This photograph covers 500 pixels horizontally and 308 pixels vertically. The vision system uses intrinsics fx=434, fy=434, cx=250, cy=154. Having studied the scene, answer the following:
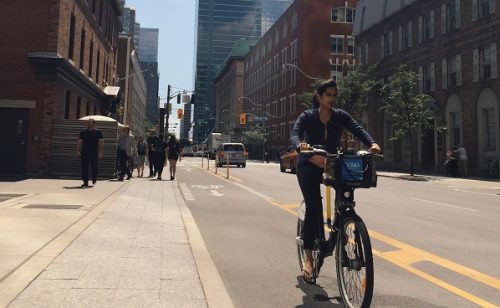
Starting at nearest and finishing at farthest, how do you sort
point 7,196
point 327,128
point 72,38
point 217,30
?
point 327,128
point 7,196
point 72,38
point 217,30

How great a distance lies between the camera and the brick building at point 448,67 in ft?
92.0

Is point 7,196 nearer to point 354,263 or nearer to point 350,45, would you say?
point 354,263

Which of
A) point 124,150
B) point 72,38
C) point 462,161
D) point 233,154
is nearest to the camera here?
point 124,150

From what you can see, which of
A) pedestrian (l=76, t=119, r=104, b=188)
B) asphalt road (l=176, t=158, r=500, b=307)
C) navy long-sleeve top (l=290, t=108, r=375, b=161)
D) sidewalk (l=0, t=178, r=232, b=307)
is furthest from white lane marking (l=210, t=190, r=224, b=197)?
navy long-sleeve top (l=290, t=108, r=375, b=161)

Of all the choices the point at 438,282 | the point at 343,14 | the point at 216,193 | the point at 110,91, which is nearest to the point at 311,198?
the point at 438,282

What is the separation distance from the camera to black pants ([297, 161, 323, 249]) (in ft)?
13.5

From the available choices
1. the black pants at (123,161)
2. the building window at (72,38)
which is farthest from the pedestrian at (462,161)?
the building window at (72,38)

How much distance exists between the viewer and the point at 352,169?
12.0 ft

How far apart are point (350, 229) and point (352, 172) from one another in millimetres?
473

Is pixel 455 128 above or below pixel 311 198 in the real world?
above

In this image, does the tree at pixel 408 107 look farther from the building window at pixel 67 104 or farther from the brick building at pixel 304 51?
the brick building at pixel 304 51

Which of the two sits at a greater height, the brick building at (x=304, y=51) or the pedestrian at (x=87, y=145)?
the brick building at (x=304, y=51)

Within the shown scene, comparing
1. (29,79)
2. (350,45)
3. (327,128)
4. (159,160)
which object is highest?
(350,45)

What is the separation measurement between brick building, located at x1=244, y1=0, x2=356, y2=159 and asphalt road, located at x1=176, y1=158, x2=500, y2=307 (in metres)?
50.0
